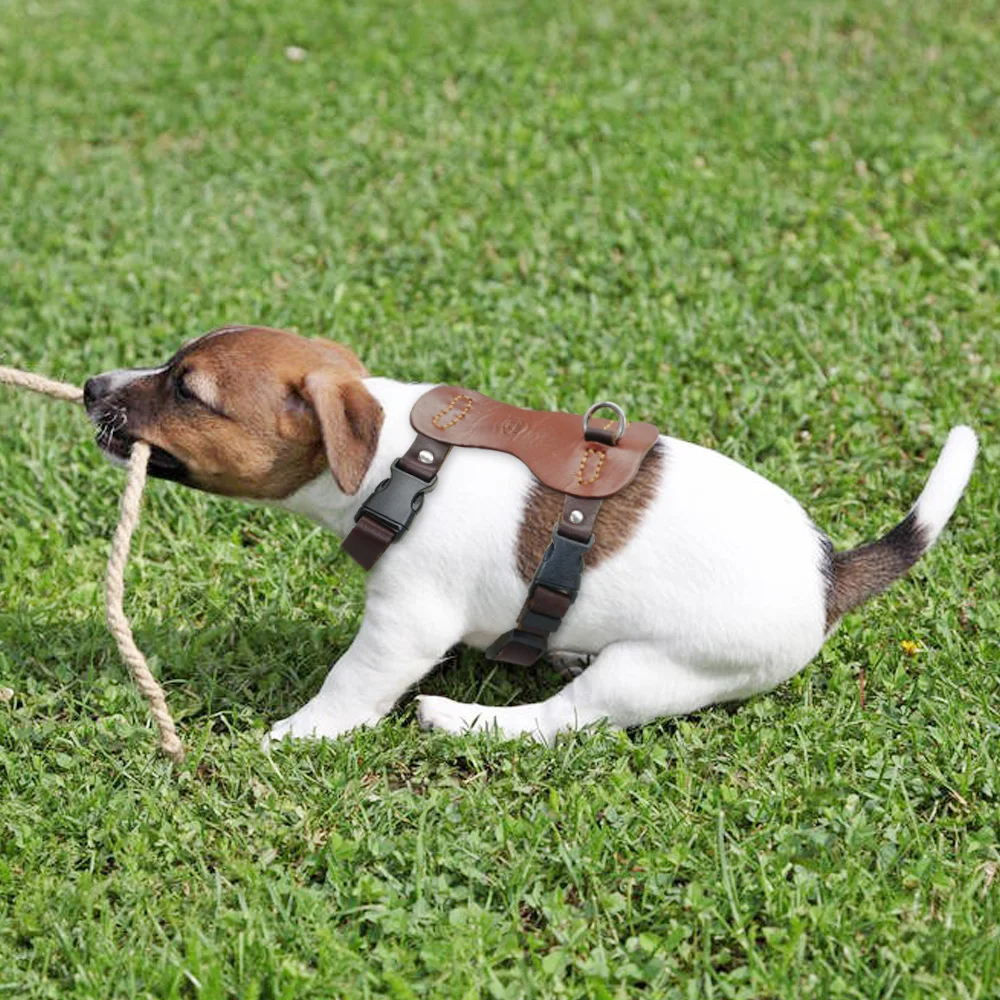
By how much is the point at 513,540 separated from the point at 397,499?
341mm

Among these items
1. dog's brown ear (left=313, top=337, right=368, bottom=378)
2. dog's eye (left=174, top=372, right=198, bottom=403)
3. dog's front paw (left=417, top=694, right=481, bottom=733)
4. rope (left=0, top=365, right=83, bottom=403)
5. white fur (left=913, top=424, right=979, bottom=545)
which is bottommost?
dog's front paw (left=417, top=694, right=481, bottom=733)

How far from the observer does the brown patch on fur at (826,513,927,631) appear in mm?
3846

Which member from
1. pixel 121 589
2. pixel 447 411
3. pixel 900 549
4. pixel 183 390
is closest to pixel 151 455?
pixel 183 390

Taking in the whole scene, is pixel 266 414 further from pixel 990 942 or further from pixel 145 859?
pixel 990 942

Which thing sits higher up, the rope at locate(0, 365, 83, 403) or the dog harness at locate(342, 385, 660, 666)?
the dog harness at locate(342, 385, 660, 666)

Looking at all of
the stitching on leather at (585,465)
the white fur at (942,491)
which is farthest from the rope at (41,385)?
the white fur at (942,491)

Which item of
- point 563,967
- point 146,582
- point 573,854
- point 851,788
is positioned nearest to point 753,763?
point 851,788

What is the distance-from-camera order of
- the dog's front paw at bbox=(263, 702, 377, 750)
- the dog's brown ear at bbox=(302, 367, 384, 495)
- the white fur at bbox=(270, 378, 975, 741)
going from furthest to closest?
the dog's front paw at bbox=(263, 702, 377, 750), the white fur at bbox=(270, 378, 975, 741), the dog's brown ear at bbox=(302, 367, 384, 495)

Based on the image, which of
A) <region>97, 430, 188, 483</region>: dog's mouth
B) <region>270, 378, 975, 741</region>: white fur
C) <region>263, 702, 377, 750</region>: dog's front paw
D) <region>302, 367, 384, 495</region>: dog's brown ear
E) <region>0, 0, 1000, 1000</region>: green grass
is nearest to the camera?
<region>0, 0, 1000, 1000</region>: green grass

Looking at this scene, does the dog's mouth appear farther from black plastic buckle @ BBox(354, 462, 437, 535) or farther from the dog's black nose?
black plastic buckle @ BBox(354, 462, 437, 535)

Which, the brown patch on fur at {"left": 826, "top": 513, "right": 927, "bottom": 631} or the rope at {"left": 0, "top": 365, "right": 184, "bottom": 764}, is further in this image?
the brown patch on fur at {"left": 826, "top": 513, "right": 927, "bottom": 631}

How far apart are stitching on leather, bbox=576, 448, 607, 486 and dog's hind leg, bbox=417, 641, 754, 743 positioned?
48 centimetres

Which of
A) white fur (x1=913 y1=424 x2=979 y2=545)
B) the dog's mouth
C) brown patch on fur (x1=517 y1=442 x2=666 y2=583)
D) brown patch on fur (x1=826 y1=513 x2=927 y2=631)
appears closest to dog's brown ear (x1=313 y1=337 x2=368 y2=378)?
the dog's mouth

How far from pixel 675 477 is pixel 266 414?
3.78 feet
